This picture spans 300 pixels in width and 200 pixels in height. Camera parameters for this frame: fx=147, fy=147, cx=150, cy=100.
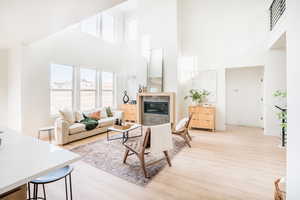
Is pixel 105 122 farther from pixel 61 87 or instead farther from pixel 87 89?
pixel 61 87

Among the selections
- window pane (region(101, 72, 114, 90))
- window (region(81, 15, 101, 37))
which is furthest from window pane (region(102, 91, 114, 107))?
window (region(81, 15, 101, 37))

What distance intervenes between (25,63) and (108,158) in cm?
336

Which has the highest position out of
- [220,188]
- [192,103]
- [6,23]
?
[6,23]

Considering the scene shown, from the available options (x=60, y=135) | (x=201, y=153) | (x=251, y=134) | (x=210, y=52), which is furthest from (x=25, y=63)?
(x=251, y=134)

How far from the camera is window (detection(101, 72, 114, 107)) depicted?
6.22m

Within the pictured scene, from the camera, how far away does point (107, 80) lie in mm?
6387

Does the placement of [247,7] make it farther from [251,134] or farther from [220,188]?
[220,188]

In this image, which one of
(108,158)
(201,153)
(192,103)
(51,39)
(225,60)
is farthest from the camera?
(192,103)

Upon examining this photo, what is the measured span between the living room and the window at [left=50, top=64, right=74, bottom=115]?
1.2 inches

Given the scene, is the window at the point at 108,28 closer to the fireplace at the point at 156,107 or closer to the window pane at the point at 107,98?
the window pane at the point at 107,98

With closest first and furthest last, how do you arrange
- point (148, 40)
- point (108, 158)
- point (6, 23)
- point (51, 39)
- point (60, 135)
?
point (6, 23), point (108, 158), point (60, 135), point (51, 39), point (148, 40)

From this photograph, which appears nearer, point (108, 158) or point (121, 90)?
point (108, 158)

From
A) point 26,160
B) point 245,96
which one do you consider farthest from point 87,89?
point 245,96

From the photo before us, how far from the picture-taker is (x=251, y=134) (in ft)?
15.4
